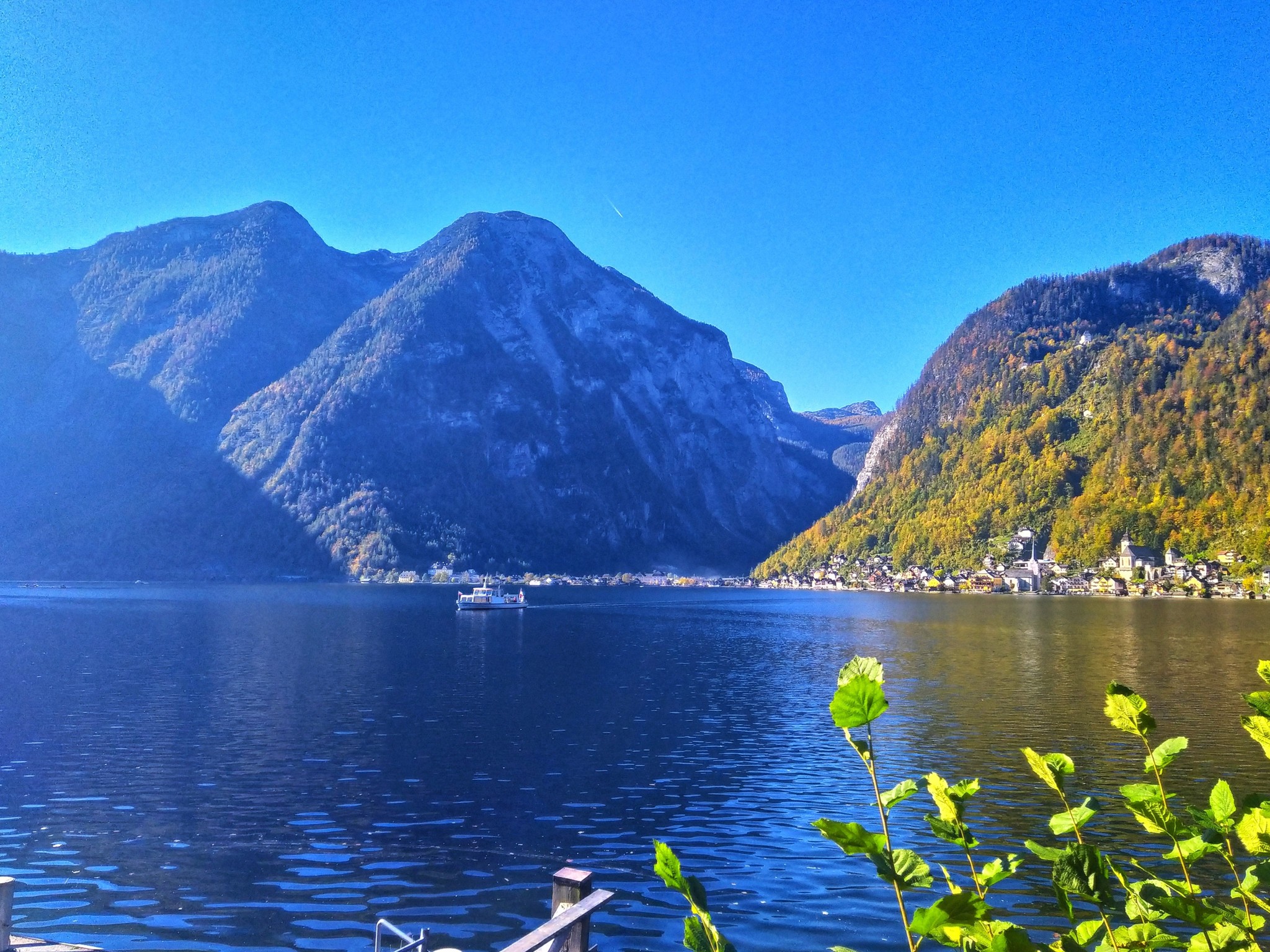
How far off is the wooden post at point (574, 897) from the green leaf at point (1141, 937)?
749 centimetres

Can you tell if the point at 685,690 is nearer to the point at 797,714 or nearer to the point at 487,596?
the point at 797,714

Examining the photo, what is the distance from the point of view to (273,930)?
15477 mm

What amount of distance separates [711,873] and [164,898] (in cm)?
1134

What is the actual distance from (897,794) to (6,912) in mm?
10353

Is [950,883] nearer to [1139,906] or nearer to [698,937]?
[1139,906]

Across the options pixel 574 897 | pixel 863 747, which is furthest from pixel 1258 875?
pixel 574 897

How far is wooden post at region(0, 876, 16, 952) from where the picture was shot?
882cm

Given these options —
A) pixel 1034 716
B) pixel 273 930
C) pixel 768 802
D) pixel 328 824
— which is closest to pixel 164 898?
pixel 273 930

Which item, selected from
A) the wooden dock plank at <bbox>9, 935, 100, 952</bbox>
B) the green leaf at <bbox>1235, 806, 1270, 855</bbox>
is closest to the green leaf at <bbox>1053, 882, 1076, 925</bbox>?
the green leaf at <bbox>1235, 806, 1270, 855</bbox>

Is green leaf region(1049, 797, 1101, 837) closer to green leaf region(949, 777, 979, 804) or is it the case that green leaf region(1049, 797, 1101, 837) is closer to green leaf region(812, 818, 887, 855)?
green leaf region(949, 777, 979, 804)

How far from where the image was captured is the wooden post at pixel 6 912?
8.82m

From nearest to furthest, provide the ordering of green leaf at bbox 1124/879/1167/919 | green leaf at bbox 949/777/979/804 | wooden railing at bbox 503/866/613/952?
1. green leaf at bbox 949/777/979/804
2. green leaf at bbox 1124/879/1167/919
3. wooden railing at bbox 503/866/613/952

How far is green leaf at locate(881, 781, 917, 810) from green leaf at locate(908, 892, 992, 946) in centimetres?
33

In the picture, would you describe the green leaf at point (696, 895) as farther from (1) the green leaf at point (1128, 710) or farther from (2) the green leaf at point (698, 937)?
(1) the green leaf at point (1128, 710)
